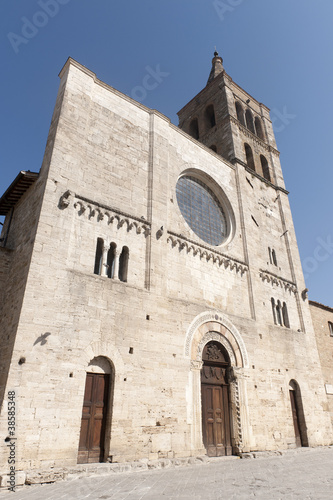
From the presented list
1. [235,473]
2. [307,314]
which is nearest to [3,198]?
[235,473]

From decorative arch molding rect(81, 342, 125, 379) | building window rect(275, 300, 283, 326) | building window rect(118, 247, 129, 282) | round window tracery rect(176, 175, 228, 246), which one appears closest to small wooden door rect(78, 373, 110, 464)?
decorative arch molding rect(81, 342, 125, 379)

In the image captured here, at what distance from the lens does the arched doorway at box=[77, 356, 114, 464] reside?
8148mm

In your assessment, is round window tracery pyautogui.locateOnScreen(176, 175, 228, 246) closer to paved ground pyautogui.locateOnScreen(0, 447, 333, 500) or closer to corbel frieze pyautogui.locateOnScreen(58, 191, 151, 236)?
corbel frieze pyautogui.locateOnScreen(58, 191, 151, 236)

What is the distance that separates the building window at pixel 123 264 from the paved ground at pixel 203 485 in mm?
5315

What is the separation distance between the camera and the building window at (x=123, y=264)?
1066cm

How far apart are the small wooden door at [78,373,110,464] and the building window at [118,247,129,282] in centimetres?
308

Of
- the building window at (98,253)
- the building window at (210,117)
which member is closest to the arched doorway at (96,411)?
the building window at (98,253)

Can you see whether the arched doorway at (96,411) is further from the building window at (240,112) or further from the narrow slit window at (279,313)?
the building window at (240,112)

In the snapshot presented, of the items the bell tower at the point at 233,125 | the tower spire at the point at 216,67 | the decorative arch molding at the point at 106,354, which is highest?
the tower spire at the point at 216,67

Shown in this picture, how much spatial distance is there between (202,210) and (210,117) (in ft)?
35.8

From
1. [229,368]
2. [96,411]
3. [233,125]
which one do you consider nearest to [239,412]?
[229,368]

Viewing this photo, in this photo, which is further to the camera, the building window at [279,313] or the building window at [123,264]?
the building window at [279,313]

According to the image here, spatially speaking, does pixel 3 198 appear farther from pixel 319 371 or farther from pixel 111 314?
pixel 319 371

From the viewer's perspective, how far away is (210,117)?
75.5 ft
